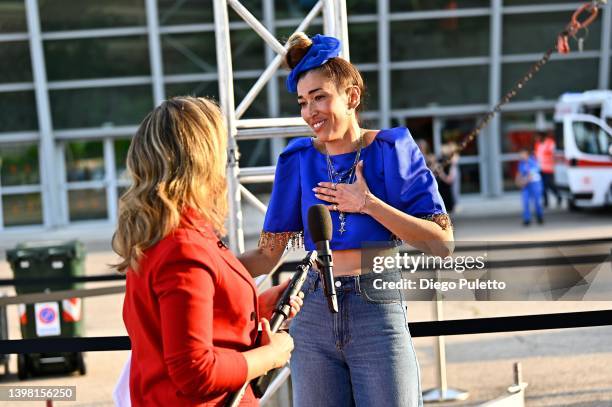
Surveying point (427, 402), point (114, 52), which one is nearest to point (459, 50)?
point (114, 52)

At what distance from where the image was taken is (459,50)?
25.5m

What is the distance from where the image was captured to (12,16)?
23.9 metres

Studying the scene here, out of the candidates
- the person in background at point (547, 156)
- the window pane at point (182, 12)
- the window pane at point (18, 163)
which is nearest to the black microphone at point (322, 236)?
the person in background at point (547, 156)

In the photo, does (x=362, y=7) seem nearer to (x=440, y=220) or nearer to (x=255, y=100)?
(x=255, y=100)

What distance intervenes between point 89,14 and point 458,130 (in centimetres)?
1058

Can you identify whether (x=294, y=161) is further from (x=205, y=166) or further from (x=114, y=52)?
(x=114, y=52)

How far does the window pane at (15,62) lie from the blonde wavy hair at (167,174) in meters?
23.1

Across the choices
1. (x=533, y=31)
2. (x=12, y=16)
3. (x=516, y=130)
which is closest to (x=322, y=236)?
(x=12, y=16)

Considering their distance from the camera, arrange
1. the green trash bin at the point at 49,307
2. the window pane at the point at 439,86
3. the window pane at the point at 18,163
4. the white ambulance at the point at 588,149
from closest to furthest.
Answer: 1. the green trash bin at the point at 49,307
2. the white ambulance at the point at 588,149
3. the window pane at the point at 18,163
4. the window pane at the point at 439,86

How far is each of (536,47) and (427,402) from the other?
66.9 ft

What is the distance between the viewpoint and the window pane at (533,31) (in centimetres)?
2528

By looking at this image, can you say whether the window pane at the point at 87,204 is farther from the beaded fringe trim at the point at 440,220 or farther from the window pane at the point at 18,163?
the beaded fringe trim at the point at 440,220

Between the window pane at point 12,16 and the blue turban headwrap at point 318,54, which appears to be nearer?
the blue turban headwrap at point 318,54

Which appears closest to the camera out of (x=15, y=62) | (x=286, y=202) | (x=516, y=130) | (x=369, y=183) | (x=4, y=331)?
(x=369, y=183)
